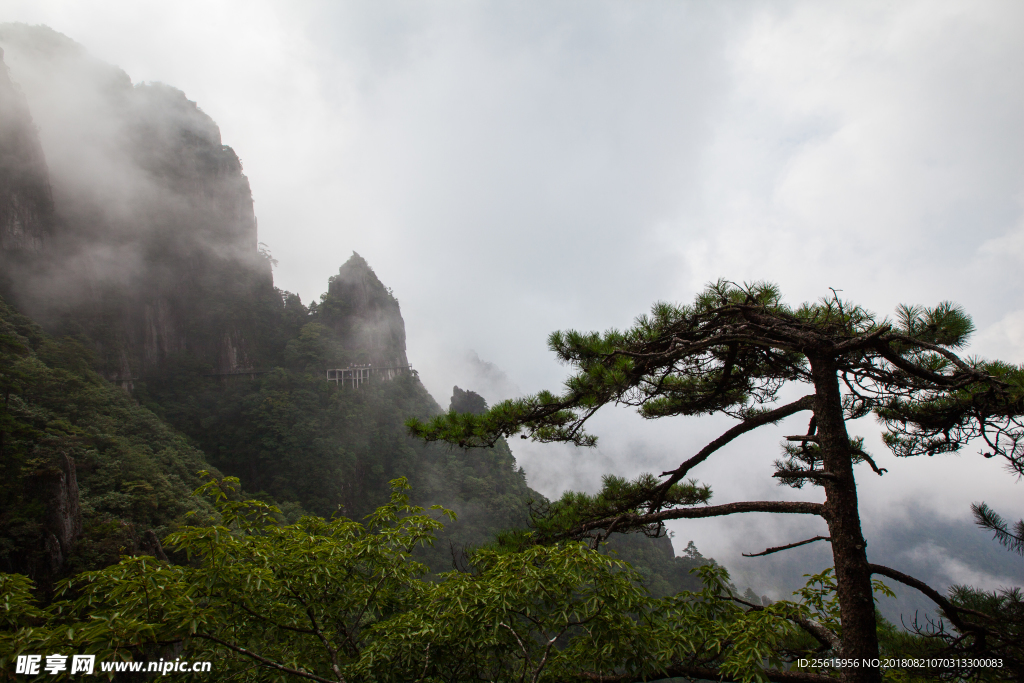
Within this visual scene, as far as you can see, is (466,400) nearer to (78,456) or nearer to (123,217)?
(78,456)

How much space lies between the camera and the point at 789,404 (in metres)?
2.21

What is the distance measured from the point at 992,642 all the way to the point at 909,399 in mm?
1229

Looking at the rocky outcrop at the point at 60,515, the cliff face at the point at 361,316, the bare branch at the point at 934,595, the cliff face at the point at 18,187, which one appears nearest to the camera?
the bare branch at the point at 934,595

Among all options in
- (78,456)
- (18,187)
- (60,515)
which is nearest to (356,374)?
(78,456)

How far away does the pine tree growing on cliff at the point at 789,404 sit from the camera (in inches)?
71.6

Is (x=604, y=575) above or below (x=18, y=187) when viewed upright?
below

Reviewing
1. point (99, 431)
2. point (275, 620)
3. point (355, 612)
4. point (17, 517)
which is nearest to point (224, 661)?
point (275, 620)

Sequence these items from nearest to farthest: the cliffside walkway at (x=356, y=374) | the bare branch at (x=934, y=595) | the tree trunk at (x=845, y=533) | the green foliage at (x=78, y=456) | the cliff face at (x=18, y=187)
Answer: the tree trunk at (x=845, y=533)
the bare branch at (x=934, y=595)
the green foliage at (x=78, y=456)
the cliff face at (x=18, y=187)
the cliffside walkway at (x=356, y=374)

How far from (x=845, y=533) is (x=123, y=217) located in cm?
3831

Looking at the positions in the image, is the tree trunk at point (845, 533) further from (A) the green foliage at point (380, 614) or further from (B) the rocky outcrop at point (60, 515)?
(B) the rocky outcrop at point (60, 515)

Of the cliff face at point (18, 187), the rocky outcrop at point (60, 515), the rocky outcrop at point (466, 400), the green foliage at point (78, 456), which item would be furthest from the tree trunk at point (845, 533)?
the cliff face at point (18, 187)

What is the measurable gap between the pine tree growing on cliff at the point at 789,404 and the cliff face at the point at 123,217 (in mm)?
30271

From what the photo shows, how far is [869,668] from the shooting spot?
5.55ft

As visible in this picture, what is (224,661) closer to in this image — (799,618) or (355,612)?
(355,612)
